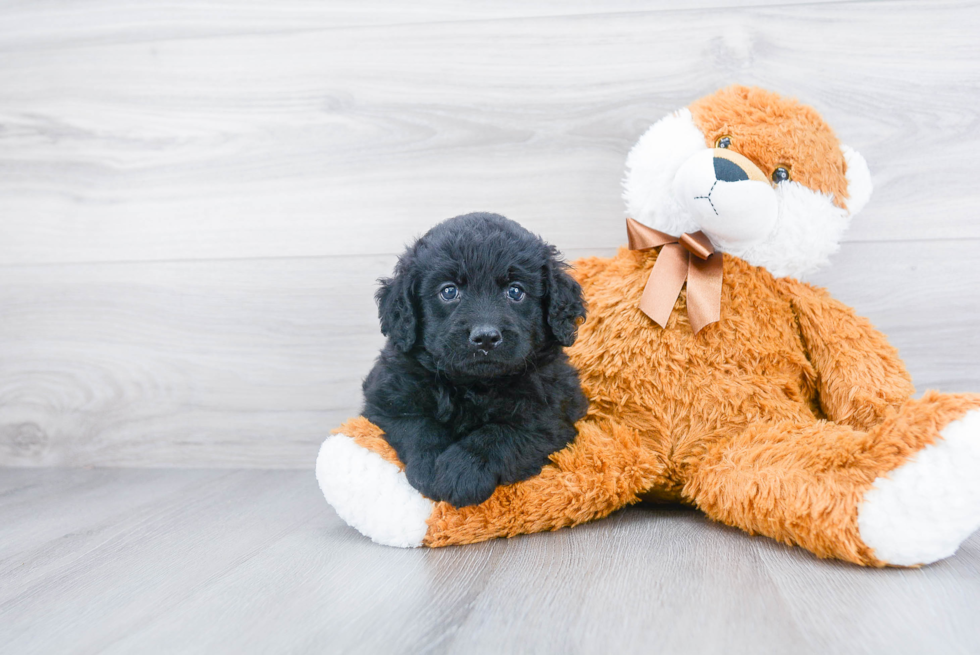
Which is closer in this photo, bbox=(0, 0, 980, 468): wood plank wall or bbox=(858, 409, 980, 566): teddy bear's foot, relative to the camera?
bbox=(858, 409, 980, 566): teddy bear's foot

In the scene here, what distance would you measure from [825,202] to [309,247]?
1.16m

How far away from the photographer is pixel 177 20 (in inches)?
69.7

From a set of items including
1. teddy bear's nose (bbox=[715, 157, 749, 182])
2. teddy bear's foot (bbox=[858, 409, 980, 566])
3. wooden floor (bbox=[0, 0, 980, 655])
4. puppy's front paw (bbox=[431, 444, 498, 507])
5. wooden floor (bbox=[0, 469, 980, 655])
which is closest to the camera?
wooden floor (bbox=[0, 469, 980, 655])

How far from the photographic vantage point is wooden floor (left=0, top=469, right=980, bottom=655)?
0.79 m

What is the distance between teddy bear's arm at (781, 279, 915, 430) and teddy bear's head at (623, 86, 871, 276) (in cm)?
8

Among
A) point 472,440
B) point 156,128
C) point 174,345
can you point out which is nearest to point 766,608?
Answer: point 472,440

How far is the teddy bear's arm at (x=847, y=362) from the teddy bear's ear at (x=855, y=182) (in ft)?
0.56

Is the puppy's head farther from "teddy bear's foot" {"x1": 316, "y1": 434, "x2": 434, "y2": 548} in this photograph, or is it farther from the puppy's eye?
"teddy bear's foot" {"x1": 316, "y1": 434, "x2": 434, "y2": 548}

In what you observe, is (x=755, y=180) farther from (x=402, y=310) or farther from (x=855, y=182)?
(x=402, y=310)

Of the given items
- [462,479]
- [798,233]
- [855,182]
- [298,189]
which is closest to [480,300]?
[462,479]

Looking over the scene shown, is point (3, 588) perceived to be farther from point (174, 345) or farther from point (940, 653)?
point (940, 653)

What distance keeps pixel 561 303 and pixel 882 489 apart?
0.52 m

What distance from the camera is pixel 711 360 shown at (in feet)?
4.06

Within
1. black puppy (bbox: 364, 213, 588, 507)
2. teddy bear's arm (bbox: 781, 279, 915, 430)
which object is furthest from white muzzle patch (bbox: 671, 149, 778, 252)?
black puppy (bbox: 364, 213, 588, 507)
